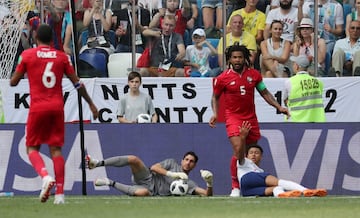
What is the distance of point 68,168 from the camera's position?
2069cm

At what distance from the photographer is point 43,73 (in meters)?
15.5

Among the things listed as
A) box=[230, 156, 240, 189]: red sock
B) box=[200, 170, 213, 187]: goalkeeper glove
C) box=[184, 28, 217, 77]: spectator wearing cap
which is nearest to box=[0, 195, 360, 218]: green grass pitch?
box=[230, 156, 240, 189]: red sock

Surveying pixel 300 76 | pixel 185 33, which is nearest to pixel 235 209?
pixel 300 76

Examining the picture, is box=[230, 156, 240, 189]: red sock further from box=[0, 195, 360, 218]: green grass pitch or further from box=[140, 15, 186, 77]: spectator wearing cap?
box=[140, 15, 186, 77]: spectator wearing cap

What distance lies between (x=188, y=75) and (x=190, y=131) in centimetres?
369

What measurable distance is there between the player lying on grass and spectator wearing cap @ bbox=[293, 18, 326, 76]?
543 centimetres

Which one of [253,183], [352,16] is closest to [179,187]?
[253,183]

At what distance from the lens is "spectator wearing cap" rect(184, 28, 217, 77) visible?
24047 millimetres

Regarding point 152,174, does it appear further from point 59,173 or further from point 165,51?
point 165,51

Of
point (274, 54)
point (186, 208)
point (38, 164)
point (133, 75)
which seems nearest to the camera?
point (186, 208)

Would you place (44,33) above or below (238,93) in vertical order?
above

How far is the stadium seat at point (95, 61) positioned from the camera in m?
24.2

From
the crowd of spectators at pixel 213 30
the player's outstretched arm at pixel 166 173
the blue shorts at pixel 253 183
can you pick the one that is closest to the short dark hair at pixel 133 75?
the crowd of spectators at pixel 213 30

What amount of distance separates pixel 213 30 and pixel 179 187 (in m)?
5.41
